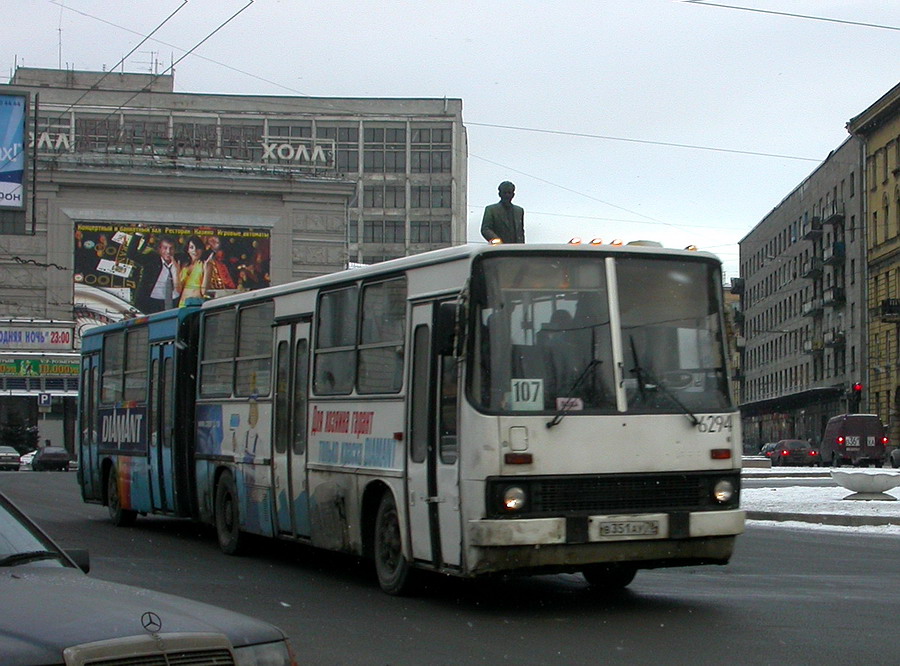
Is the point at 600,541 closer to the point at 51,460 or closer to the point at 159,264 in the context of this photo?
the point at 51,460

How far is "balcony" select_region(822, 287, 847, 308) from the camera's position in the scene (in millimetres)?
86125

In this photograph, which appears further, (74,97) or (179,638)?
(74,97)

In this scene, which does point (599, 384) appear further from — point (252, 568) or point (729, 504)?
point (252, 568)

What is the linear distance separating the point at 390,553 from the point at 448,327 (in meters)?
2.26

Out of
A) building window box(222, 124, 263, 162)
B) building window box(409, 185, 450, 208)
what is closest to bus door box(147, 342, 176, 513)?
building window box(222, 124, 263, 162)

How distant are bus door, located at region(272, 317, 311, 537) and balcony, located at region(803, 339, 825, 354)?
259 feet

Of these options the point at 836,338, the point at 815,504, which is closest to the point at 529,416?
the point at 815,504

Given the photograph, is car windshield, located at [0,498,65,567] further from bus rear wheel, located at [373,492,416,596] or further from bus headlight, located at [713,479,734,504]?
bus headlight, located at [713,479,734,504]

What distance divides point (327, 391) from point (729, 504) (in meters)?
4.00

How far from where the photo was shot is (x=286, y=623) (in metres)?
10.1

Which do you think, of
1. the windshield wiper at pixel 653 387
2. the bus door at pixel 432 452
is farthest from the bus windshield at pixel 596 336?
the bus door at pixel 432 452

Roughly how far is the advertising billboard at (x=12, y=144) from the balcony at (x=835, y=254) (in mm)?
60324

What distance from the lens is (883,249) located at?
77625mm

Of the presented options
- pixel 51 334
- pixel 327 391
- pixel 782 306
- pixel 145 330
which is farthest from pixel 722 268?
pixel 782 306
